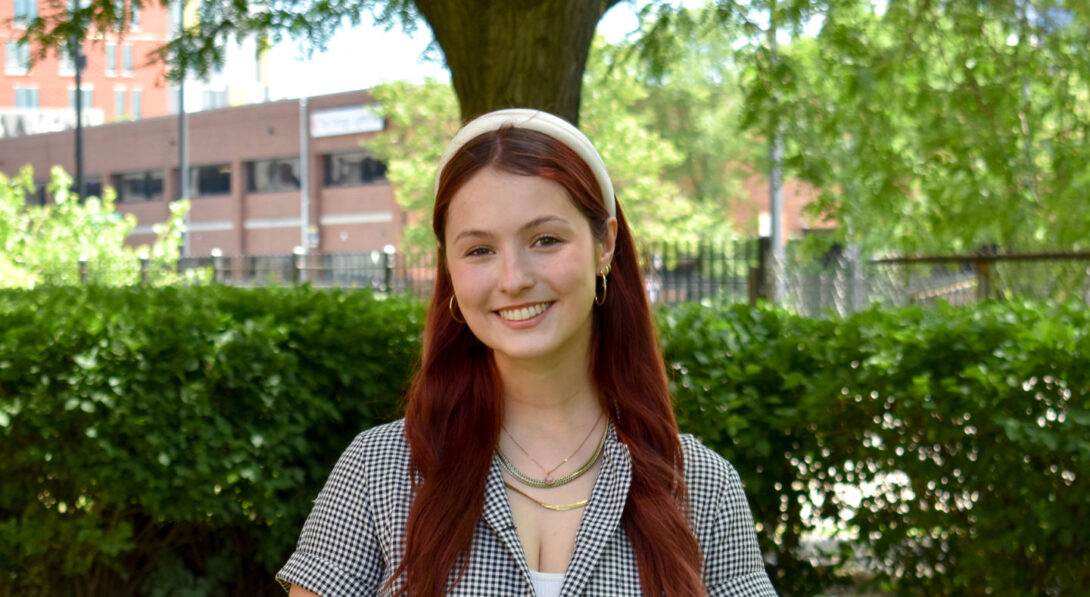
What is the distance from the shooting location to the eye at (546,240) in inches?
78.1

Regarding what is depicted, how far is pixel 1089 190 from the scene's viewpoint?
8.17 m

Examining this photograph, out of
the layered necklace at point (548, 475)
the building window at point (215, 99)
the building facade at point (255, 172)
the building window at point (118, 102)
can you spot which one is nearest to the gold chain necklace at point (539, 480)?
the layered necklace at point (548, 475)

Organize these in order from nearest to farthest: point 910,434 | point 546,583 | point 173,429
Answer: point 546,583 → point 910,434 → point 173,429

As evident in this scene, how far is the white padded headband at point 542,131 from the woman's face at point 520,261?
3.3 inches

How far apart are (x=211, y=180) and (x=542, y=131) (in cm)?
5900

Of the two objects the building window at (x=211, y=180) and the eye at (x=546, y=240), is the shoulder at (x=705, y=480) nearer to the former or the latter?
the eye at (x=546, y=240)

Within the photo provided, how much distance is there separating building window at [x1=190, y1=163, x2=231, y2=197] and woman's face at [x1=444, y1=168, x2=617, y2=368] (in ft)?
189

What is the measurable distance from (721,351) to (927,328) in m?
0.77

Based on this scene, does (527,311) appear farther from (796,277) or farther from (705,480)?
(796,277)

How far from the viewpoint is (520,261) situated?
197 centimetres

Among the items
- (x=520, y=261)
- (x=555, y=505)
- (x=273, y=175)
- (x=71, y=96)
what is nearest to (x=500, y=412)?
(x=555, y=505)

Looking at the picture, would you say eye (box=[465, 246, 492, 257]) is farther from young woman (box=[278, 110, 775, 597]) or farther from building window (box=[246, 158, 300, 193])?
building window (box=[246, 158, 300, 193])

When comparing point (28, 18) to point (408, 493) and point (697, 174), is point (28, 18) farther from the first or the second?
point (697, 174)

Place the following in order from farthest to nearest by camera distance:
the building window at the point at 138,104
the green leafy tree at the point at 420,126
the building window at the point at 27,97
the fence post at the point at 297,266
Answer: the building window at the point at 138,104
the building window at the point at 27,97
the green leafy tree at the point at 420,126
the fence post at the point at 297,266
